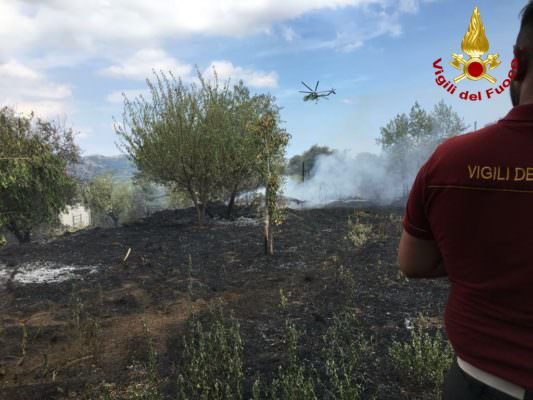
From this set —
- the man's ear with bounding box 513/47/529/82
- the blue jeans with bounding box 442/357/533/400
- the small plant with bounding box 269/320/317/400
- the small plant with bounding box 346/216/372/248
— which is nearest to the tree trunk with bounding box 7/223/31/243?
the small plant with bounding box 346/216/372/248

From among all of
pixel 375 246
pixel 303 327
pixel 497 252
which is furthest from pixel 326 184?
pixel 497 252

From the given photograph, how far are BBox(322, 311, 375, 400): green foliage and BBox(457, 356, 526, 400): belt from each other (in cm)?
229

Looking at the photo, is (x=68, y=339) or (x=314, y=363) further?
(x=68, y=339)

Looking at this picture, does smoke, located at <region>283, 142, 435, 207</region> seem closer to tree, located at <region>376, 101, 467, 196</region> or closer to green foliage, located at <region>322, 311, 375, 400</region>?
tree, located at <region>376, 101, 467, 196</region>

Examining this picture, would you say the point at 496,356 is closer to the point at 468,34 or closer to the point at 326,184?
the point at 468,34

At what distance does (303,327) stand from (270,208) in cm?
511

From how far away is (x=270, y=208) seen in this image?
34.9 ft

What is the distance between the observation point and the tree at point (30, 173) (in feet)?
24.0

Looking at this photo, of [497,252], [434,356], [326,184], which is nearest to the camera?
[497,252]

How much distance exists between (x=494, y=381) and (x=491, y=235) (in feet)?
1.70

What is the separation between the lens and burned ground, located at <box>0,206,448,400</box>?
4.90 meters

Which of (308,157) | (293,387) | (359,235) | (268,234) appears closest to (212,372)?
(293,387)

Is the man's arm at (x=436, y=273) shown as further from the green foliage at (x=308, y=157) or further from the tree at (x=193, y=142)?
the green foliage at (x=308, y=157)

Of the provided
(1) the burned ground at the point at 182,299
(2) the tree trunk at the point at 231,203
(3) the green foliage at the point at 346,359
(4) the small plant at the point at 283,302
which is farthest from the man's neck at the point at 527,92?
(2) the tree trunk at the point at 231,203
